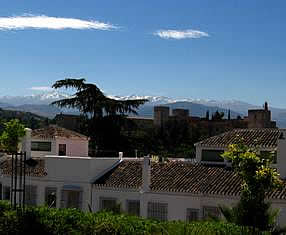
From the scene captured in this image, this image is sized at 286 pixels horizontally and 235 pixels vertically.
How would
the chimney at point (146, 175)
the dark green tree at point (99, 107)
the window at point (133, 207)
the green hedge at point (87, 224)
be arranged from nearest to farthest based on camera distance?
the green hedge at point (87, 224), the chimney at point (146, 175), the window at point (133, 207), the dark green tree at point (99, 107)

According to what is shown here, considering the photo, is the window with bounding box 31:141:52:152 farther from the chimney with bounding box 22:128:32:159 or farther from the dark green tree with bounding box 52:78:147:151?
the dark green tree with bounding box 52:78:147:151

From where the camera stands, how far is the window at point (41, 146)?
3653 cm

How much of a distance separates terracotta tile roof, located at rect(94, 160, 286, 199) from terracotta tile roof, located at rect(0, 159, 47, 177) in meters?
3.50

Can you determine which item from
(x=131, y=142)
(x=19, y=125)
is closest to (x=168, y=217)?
(x=19, y=125)

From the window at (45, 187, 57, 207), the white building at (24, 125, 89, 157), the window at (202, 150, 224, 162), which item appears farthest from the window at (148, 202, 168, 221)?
the white building at (24, 125, 89, 157)

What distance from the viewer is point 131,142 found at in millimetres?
47406

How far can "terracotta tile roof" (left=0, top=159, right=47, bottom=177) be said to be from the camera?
3203cm

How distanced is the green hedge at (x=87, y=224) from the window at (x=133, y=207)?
32.4ft

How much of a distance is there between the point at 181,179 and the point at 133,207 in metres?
2.72

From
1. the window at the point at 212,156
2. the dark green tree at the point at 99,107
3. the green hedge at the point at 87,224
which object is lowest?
the green hedge at the point at 87,224

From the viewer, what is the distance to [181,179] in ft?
94.6

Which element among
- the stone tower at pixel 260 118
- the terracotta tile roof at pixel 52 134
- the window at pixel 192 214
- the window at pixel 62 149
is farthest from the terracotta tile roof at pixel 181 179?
the stone tower at pixel 260 118

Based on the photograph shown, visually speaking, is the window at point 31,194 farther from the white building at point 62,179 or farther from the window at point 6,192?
the window at point 6,192

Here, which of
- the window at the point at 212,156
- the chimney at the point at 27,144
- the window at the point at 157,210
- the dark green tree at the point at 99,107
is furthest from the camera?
the dark green tree at the point at 99,107
